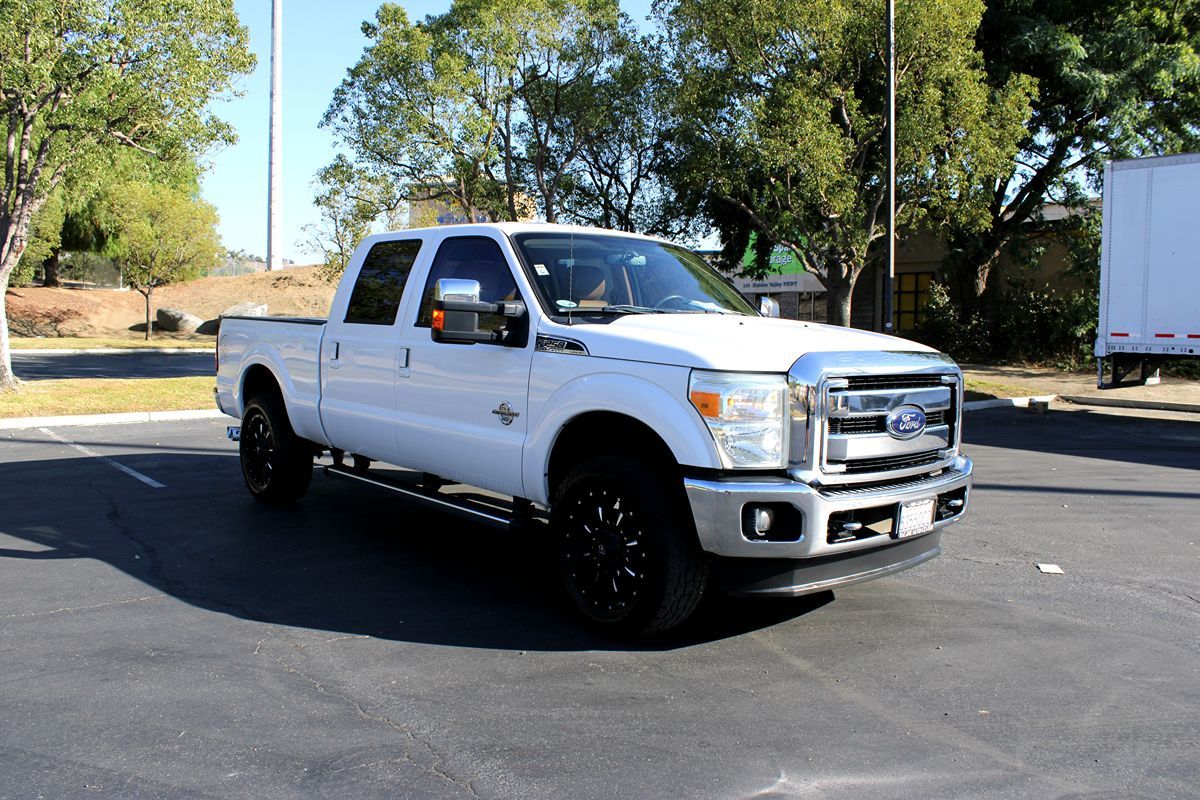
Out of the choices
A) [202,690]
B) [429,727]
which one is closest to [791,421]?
[429,727]

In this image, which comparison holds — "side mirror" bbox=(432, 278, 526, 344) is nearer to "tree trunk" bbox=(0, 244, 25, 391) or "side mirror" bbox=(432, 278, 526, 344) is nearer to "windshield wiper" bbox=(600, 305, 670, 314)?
"windshield wiper" bbox=(600, 305, 670, 314)

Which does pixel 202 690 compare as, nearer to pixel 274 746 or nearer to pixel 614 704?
pixel 274 746

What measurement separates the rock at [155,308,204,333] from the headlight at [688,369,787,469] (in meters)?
42.5

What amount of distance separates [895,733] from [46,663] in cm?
380

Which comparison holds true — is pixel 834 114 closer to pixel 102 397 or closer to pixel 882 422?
pixel 102 397

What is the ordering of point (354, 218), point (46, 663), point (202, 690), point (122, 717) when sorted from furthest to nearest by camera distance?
1. point (354, 218)
2. point (46, 663)
3. point (202, 690)
4. point (122, 717)

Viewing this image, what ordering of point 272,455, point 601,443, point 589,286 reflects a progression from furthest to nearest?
point 272,455
point 589,286
point 601,443

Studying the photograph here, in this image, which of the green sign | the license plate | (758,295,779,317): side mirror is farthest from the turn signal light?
the green sign

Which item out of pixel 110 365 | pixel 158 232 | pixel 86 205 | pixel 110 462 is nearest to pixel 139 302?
pixel 86 205

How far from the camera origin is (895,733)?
3922mm

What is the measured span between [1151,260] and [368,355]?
13.4 metres

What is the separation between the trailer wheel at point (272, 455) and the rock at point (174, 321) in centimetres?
3776

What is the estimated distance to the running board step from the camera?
5.47 metres

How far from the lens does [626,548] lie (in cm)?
480
